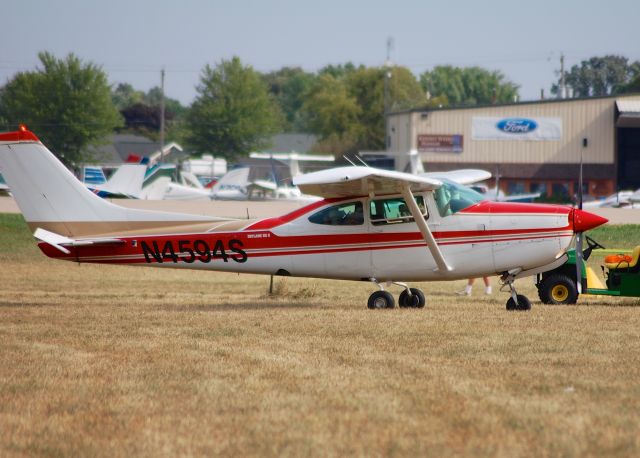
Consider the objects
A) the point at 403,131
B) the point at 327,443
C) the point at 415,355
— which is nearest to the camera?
the point at 327,443

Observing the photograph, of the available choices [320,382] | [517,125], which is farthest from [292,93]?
[320,382]

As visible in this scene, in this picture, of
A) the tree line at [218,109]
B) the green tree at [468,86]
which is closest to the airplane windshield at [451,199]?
the tree line at [218,109]

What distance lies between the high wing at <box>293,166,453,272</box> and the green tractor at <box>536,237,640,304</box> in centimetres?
272

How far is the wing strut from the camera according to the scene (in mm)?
14344

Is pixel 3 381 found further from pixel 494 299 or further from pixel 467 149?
pixel 467 149

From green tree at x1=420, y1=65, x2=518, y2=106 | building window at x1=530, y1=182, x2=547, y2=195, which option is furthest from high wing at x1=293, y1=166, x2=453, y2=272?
green tree at x1=420, y1=65, x2=518, y2=106

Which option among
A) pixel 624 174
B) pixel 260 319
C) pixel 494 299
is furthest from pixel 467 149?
pixel 260 319

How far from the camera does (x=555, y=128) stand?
68.8 m

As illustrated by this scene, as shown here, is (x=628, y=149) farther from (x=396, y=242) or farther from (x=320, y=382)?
(x=320, y=382)

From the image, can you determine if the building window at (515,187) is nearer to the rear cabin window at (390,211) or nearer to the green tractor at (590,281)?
the green tractor at (590,281)

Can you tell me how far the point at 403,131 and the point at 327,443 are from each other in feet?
224

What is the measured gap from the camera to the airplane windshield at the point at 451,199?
48.3 ft

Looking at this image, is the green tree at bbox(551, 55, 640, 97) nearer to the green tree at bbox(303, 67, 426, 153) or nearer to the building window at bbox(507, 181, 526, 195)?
the green tree at bbox(303, 67, 426, 153)

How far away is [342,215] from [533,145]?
56.5 m
